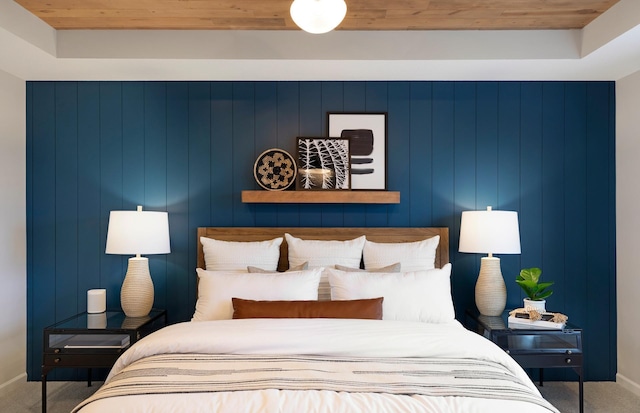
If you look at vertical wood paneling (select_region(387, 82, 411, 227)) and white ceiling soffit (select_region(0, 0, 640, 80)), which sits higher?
white ceiling soffit (select_region(0, 0, 640, 80))

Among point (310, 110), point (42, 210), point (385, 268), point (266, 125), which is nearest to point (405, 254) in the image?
point (385, 268)

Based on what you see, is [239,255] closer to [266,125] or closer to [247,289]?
[247,289]

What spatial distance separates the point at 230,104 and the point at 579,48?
249cm

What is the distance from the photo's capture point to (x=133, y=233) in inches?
131

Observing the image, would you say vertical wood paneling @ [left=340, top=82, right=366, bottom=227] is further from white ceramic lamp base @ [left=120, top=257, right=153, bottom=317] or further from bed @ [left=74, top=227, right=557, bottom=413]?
white ceramic lamp base @ [left=120, top=257, right=153, bottom=317]

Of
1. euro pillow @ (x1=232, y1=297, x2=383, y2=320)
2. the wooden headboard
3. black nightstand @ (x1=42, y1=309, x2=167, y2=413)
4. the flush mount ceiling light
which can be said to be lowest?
Answer: black nightstand @ (x1=42, y1=309, x2=167, y2=413)

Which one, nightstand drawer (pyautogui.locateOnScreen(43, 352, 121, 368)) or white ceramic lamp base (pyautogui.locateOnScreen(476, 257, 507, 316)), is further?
white ceramic lamp base (pyautogui.locateOnScreen(476, 257, 507, 316))

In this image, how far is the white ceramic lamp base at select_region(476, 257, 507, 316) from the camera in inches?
133

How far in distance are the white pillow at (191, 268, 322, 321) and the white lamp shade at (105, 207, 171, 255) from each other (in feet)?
1.89

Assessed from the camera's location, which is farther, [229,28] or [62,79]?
[62,79]

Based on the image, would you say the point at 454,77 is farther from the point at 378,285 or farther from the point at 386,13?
the point at 378,285

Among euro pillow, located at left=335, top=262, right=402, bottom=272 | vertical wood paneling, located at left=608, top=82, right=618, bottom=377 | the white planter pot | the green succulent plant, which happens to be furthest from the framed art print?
vertical wood paneling, located at left=608, top=82, right=618, bottom=377

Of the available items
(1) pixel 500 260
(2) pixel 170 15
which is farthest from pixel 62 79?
(1) pixel 500 260

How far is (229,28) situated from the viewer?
10.6 feet
